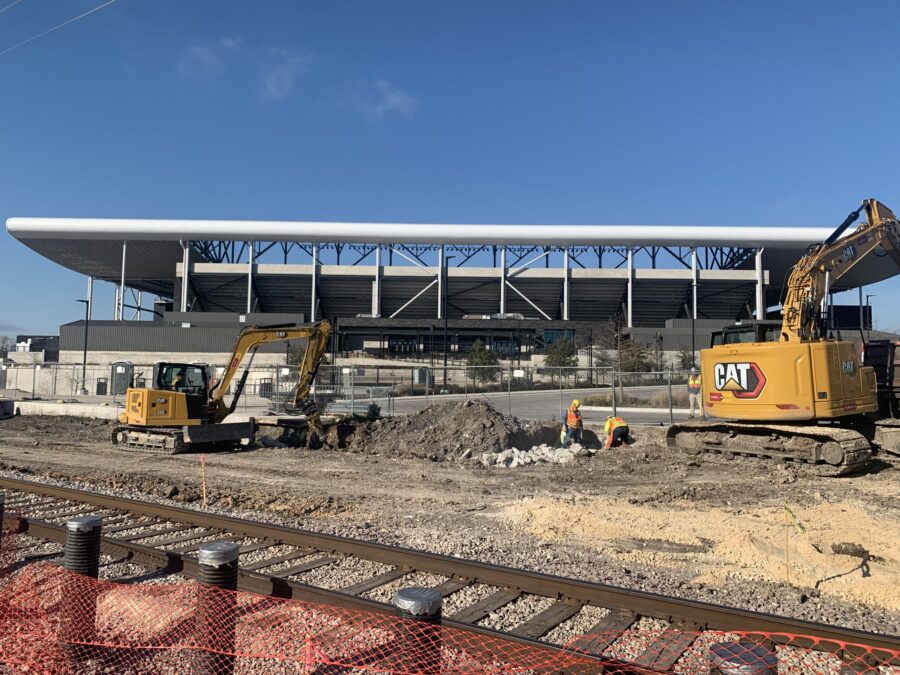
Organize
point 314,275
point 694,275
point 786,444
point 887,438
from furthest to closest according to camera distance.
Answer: point 694,275, point 314,275, point 887,438, point 786,444

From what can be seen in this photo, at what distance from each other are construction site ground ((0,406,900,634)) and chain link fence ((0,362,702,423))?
147 inches

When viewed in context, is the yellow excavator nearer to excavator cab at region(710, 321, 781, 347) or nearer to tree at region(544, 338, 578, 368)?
excavator cab at region(710, 321, 781, 347)

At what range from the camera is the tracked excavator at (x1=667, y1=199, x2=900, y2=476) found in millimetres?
12844

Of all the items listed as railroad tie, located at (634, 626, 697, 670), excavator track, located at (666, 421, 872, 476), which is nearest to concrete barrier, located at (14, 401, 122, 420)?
excavator track, located at (666, 421, 872, 476)

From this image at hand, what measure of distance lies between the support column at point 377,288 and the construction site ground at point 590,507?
47752mm

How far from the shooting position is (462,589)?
20.0 feet

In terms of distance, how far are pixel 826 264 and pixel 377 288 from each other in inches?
2160

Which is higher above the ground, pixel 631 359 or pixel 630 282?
pixel 630 282

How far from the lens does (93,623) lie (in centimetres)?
487

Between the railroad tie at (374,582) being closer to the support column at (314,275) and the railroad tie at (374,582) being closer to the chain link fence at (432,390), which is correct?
the chain link fence at (432,390)

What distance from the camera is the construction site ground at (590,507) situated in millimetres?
6719

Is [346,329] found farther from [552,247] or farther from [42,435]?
[42,435]

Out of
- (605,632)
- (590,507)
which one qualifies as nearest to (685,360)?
(590,507)

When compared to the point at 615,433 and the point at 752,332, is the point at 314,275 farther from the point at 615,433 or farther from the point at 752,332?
the point at 752,332
